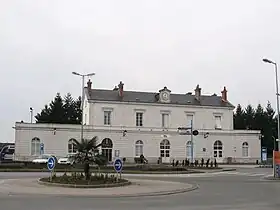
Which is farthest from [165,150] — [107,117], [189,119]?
[107,117]

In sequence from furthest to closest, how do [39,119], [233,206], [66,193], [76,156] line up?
[39,119] → [76,156] → [66,193] → [233,206]

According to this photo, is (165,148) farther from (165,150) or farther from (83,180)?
(83,180)

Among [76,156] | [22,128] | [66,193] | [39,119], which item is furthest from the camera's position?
[39,119]

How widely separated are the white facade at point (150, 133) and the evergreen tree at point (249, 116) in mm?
42787

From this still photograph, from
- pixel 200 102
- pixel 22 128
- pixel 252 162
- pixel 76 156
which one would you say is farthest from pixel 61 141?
pixel 76 156

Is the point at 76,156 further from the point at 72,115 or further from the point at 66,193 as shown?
the point at 72,115

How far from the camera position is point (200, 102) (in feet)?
285

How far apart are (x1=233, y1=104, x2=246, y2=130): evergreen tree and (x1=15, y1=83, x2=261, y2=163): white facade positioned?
43.8 metres

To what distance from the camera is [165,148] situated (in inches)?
3241

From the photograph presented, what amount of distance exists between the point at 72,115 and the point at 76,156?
108 meters

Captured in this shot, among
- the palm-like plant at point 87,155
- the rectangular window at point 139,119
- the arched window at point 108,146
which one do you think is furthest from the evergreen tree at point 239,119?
the palm-like plant at point 87,155

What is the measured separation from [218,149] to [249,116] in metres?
50.7

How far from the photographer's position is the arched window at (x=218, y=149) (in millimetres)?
85062

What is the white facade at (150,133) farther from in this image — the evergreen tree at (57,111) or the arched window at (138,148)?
the evergreen tree at (57,111)
